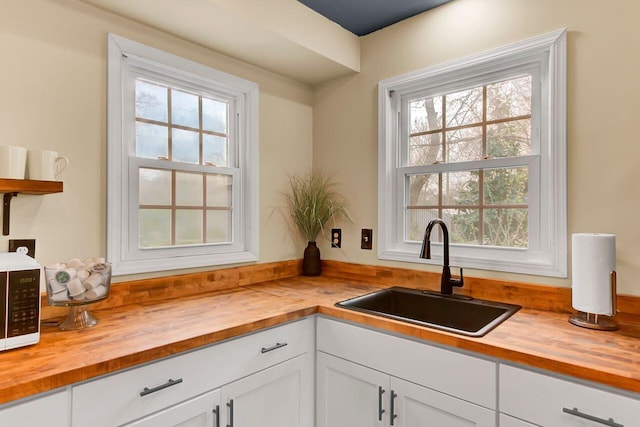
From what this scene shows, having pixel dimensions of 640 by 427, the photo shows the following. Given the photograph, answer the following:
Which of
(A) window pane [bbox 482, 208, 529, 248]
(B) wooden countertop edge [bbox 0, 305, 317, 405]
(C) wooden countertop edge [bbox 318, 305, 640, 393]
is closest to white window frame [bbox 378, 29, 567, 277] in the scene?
(A) window pane [bbox 482, 208, 529, 248]

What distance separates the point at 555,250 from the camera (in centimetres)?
159

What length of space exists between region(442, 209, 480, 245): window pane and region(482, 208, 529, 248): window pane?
0.05 meters

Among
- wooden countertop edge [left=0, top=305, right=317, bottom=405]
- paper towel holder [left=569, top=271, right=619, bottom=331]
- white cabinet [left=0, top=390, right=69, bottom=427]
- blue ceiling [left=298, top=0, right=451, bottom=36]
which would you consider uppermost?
blue ceiling [left=298, top=0, right=451, bottom=36]

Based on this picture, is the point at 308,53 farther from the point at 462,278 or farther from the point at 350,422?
the point at 350,422

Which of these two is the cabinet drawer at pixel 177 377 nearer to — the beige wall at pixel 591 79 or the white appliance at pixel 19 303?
the white appliance at pixel 19 303

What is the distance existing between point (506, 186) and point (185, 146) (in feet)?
5.50

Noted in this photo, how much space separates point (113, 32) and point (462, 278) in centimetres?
201

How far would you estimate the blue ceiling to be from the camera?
6.36 feet

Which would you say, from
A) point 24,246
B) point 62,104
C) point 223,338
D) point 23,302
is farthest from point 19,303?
point 62,104

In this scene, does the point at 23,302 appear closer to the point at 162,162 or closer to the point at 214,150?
the point at 162,162

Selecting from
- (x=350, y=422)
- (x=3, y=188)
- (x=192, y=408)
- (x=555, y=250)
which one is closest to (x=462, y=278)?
(x=555, y=250)

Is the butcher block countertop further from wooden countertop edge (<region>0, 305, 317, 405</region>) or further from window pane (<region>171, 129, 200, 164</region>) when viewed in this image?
window pane (<region>171, 129, 200, 164</region>)

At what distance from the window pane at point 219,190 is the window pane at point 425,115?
1142 millimetres

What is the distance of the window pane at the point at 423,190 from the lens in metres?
2.07
